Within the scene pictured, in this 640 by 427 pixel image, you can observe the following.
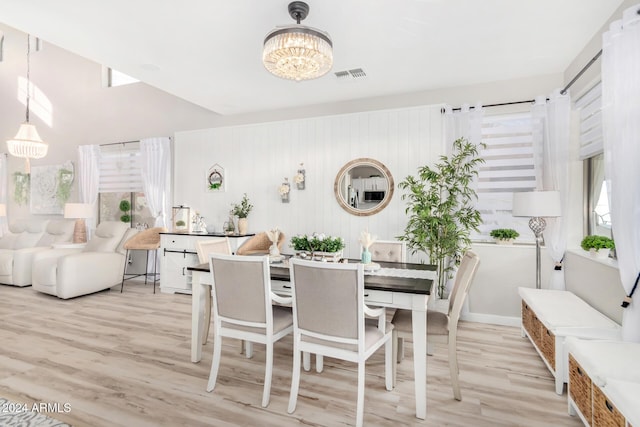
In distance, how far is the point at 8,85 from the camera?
7.00 meters

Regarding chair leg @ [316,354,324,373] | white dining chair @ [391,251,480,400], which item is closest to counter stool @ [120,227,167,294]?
chair leg @ [316,354,324,373]

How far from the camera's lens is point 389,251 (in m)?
3.40

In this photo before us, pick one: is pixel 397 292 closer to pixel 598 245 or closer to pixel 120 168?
pixel 598 245

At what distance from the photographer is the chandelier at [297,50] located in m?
2.20

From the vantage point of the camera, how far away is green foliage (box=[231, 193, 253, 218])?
16.6ft

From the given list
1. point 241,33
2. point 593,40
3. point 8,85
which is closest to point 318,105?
point 241,33

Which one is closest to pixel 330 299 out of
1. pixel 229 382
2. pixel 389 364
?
pixel 389 364

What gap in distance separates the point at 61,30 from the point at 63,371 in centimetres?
275

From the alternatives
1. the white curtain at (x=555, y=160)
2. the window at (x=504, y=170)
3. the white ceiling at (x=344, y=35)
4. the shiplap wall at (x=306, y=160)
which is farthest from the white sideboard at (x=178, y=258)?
the white curtain at (x=555, y=160)

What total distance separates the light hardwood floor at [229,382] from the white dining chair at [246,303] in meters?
0.21

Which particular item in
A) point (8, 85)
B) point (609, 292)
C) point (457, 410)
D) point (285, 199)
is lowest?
point (457, 410)

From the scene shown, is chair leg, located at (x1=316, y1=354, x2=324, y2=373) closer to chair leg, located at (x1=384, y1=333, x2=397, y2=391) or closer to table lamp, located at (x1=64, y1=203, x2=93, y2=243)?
chair leg, located at (x1=384, y1=333, x2=397, y2=391)

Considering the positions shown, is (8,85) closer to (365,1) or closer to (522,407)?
(365,1)

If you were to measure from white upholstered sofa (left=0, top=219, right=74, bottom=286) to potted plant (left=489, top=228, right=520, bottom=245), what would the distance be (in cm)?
665
